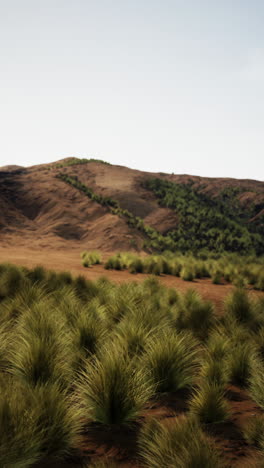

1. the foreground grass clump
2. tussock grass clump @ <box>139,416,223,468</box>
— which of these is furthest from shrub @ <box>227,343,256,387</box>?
the foreground grass clump

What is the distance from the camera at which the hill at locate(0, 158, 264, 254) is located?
24.5m

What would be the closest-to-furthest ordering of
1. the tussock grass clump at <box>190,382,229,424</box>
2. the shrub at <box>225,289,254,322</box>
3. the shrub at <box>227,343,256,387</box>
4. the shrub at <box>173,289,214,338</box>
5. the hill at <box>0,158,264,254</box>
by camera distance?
the tussock grass clump at <box>190,382,229,424</box>
the shrub at <box>227,343,256,387</box>
the shrub at <box>173,289,214,338</box>
the shrub at <box>225,289,254,322</box>
the hill at <box>0,158,264,254</box>

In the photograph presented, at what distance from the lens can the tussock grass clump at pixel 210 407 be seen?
136 inches

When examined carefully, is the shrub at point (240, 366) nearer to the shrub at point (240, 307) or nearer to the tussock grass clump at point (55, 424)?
the tussock grass clump at point (55, 424)

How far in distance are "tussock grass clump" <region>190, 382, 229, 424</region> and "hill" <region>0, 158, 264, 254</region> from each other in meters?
19.0

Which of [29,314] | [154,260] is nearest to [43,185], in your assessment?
[154,260]

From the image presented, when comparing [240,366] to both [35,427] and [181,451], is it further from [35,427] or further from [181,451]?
[35,427]

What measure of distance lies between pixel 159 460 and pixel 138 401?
2.92 feet

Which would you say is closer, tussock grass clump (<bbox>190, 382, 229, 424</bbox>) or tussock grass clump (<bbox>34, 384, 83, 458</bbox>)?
tussock grass clump (<bbox>34, 384, 83, 458</bbox>)

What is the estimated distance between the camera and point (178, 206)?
1233 inches

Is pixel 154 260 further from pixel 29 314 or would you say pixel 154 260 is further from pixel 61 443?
pixel 61 443

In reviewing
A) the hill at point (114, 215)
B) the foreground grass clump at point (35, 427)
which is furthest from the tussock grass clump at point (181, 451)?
the hill at point (114, 215)

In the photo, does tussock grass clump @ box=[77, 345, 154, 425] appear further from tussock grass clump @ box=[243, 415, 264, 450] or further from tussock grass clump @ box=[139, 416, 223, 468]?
tussock grass clump @ box=[243, 415, 264, 450]

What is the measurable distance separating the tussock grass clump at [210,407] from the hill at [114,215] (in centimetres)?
1899
